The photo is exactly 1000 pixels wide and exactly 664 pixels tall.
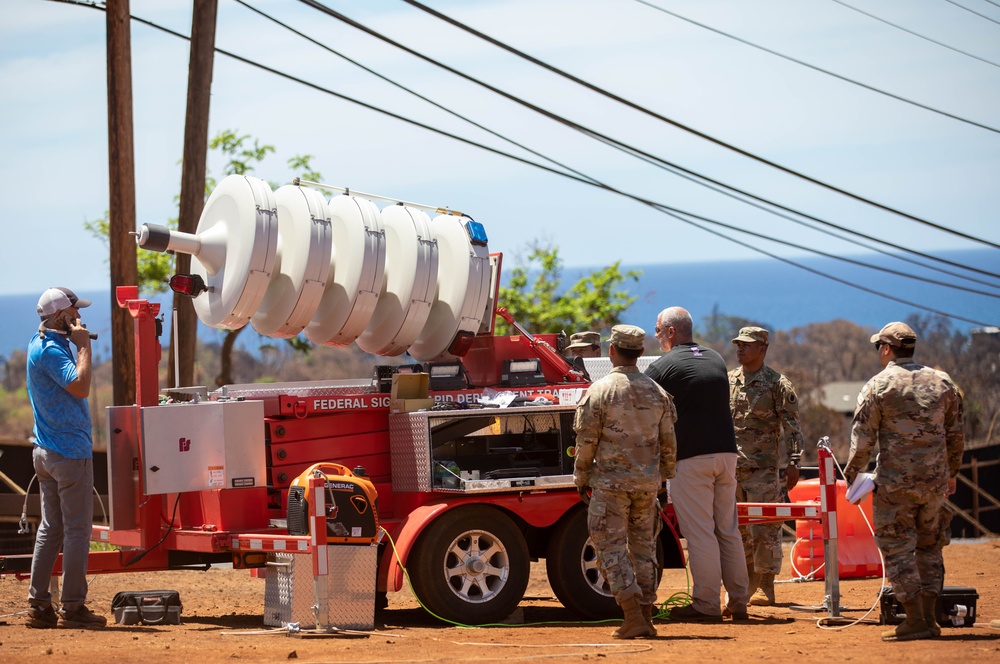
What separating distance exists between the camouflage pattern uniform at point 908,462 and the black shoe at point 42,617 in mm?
6158

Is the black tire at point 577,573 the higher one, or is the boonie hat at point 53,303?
the boonie hat at point 53,303

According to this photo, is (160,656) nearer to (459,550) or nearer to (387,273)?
(459,550)

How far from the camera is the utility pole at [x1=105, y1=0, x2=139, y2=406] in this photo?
51.3ft

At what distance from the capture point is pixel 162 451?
10742mm

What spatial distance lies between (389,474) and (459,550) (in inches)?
41.7

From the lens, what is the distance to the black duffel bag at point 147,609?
11211mm

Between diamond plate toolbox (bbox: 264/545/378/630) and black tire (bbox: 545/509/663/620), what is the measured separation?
1.71m

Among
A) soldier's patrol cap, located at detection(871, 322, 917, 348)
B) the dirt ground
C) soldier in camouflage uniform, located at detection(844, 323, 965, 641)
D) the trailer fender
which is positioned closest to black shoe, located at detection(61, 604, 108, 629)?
the dirt ground

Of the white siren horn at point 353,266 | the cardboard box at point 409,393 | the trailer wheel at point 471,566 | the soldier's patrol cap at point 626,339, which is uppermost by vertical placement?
the white siren horn at point 353,266

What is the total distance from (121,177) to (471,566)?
735 centimetres

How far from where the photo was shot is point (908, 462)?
31.2ft

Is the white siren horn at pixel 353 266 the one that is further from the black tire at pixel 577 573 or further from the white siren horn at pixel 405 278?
the black tire at pixel 577 573

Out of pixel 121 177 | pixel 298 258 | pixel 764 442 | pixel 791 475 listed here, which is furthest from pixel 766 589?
pixel 121 177

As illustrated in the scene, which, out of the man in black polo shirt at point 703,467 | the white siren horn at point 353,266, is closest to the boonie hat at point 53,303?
the white siren horn at point 353,266
